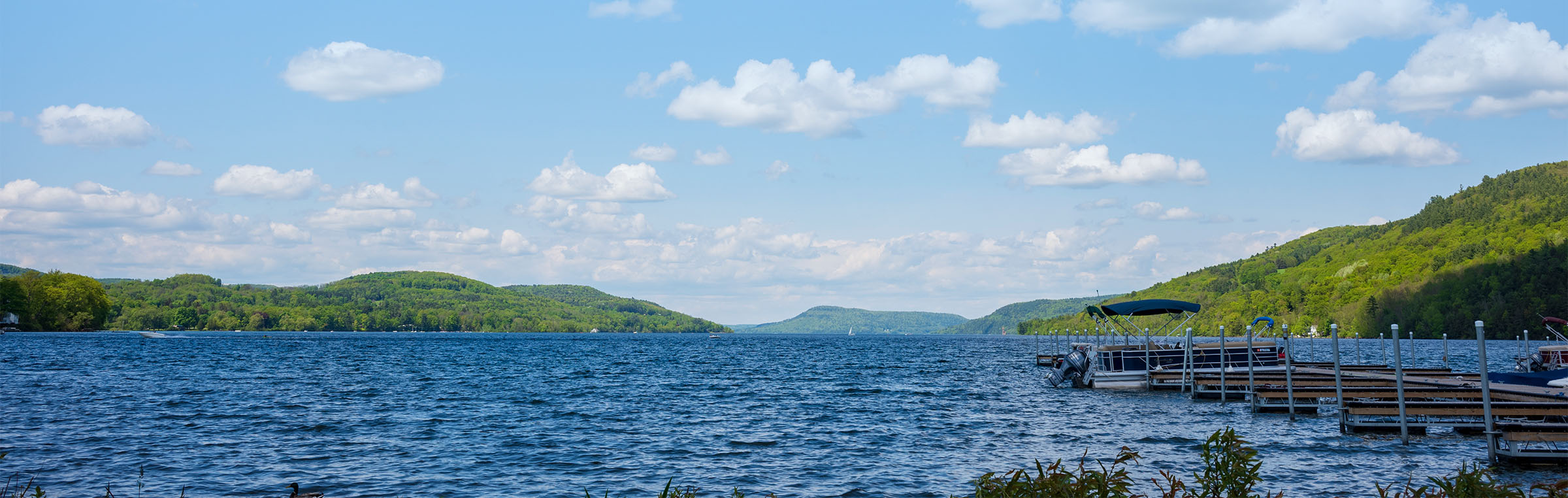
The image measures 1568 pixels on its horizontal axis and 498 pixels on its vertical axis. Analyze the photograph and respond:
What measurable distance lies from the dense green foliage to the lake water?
421 ft

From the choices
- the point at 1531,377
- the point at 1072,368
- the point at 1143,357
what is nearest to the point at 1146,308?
the point at 1143,357

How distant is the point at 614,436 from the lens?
3216 cm

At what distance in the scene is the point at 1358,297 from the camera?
193750 mm

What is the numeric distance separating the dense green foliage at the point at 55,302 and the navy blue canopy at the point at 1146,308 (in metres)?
179

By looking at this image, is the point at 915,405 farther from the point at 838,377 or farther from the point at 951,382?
the point at 838,377

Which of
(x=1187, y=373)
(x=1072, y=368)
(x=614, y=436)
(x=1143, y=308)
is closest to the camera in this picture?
(x=614, y=436)

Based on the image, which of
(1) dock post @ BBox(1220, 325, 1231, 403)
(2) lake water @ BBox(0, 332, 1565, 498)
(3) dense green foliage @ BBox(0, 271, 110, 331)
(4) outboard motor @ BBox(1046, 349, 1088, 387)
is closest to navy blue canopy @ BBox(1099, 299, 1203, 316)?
(4) outboard motor @ BBox(1046, 349, 1088, 387)

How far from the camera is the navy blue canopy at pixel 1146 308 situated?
5350cm

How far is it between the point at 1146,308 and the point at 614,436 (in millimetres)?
34078

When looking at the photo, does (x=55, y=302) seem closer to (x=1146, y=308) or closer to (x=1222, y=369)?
(x=1146, y=308)

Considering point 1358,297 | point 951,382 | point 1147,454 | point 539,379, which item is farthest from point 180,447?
point 1358,297

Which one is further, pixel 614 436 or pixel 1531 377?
pixel 1531 377

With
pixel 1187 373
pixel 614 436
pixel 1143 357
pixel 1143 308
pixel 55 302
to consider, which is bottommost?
pixel 614 436

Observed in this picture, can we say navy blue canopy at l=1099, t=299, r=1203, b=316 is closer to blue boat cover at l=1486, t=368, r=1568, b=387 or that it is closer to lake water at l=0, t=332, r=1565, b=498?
lake water at l=0, t=332, r=1565, b=498
